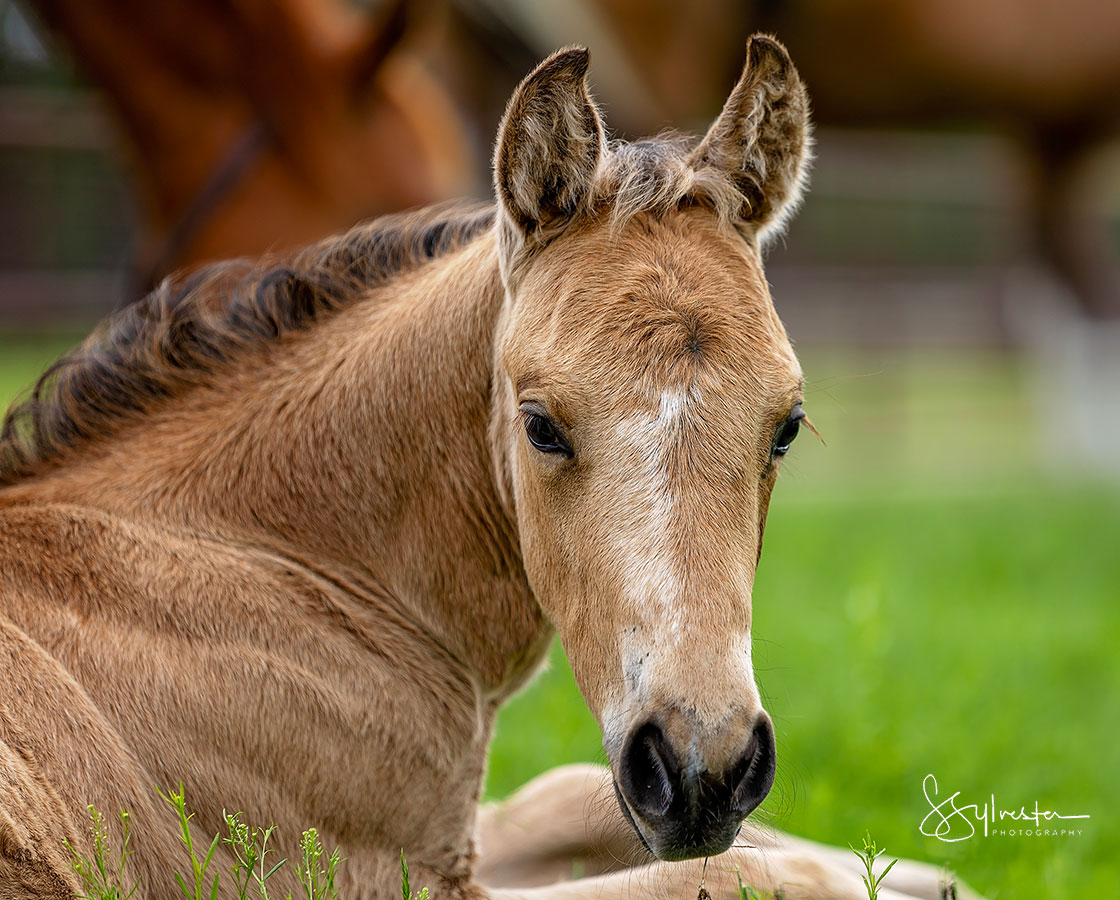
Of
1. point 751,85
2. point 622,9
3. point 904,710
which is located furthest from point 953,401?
point 751,85

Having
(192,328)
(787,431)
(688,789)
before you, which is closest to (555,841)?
(688,789)

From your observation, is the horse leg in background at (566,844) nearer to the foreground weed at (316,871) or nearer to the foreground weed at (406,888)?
the foreground weed at (406,888)

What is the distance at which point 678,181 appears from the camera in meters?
2.82

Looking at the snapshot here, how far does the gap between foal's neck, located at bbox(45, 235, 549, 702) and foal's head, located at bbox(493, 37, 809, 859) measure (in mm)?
174

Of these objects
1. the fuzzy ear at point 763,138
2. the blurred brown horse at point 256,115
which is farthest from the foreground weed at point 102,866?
the blurred brown horse at point 256,115

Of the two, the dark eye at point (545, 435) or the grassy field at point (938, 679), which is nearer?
the dark eye at point (545, 435)

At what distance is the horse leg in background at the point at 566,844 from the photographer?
3369 mm

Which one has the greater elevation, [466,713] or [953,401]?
[953,401]

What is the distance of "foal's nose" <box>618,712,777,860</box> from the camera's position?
7.27 feet

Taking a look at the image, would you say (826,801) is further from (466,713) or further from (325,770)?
(325,770)

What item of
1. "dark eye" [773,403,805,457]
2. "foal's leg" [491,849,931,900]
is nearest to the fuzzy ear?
"dark eye" [773,403,805,457]

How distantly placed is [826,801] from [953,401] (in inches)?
846

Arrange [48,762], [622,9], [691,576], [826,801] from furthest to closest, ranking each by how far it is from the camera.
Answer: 1. [622,9]
2. [826,801]
3. [48,762]
4. [691,576]

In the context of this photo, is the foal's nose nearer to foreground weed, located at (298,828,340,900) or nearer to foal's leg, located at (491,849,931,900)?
foreground weed, located at (298,828,340,900)
